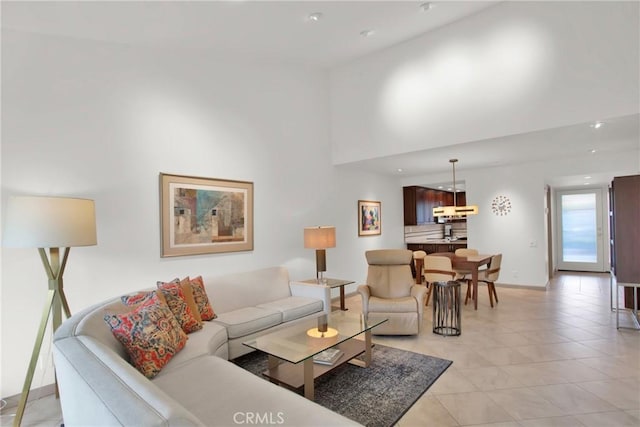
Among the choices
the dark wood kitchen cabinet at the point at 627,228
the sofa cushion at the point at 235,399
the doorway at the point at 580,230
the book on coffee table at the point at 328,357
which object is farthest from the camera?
the doorway at the point at 580,230

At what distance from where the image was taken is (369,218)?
6.64 meters

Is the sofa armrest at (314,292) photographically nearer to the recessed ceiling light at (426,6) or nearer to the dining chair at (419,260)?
the dining chair at (419,260)

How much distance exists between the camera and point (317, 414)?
1.57m

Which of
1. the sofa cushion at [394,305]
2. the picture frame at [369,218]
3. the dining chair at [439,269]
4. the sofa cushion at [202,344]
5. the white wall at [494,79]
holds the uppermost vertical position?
the white wall at [494,79]

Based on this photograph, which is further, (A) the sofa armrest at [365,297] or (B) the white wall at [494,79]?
(A) the sofa armrest at [365,297]

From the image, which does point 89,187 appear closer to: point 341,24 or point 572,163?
point 341,24

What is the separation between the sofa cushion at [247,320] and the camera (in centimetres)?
314

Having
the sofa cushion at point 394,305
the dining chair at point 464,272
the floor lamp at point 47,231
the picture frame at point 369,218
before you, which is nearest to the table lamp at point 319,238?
the sofa cushion at point 394,305

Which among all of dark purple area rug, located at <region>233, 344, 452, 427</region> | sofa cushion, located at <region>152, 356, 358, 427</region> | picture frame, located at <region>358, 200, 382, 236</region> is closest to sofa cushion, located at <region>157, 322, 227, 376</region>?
sofa cushion, located at <region>152, 356, 358, 427</region>

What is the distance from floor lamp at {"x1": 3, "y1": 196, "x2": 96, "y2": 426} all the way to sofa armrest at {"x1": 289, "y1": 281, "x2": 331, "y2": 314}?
8.00 feet

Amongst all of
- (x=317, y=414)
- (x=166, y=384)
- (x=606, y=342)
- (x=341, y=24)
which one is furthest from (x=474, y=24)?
(x=166, y=384)

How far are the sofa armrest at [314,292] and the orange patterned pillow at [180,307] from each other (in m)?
1.58

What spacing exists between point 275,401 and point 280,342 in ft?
3.14

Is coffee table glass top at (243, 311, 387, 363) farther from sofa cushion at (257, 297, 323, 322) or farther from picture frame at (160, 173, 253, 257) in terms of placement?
picture frame at (160, 173, 253, 257)
